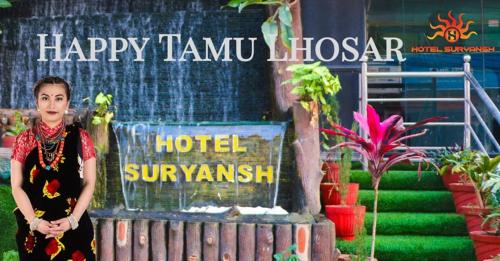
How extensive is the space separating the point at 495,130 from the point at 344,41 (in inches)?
80.5

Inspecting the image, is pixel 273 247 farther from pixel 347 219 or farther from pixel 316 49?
pixel 316 49

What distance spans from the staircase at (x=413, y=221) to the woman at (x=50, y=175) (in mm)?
1904

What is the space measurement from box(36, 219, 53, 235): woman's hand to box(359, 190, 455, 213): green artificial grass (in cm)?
285

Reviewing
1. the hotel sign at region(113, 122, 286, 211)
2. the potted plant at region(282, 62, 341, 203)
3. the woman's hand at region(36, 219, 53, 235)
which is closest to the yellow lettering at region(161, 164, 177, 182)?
the hotel sign at region(113, 122, 286, 211)

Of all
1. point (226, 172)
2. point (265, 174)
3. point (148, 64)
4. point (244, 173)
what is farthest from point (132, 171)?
point (148, 64)

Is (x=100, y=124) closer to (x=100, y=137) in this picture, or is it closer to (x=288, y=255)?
(x=100, y=137)

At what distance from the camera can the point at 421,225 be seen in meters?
4.67

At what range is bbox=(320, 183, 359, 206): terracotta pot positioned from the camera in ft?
15.3

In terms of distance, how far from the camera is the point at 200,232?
4.14 meters

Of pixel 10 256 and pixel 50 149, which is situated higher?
pixel 50 149

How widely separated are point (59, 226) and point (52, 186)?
152 mm

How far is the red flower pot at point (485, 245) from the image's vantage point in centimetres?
407

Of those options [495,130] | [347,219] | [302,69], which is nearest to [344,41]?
[495,130]

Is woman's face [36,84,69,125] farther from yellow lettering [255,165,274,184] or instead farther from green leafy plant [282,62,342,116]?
yellow lettering [255,165,274,184]
